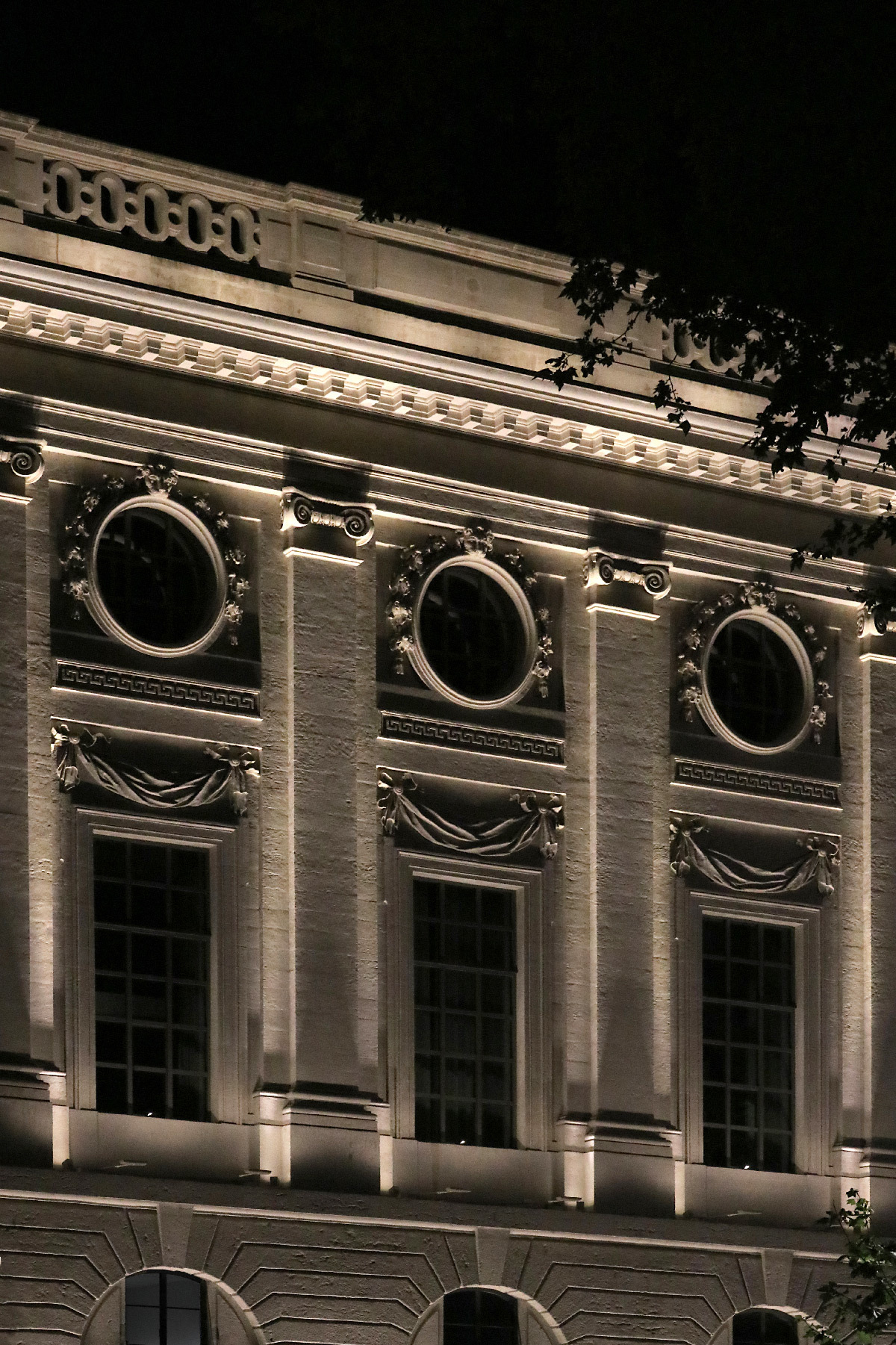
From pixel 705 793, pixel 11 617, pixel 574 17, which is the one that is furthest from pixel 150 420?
pixel 574 17

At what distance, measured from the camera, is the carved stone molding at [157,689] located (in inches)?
1298

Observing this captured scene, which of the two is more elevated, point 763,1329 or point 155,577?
point 155,577

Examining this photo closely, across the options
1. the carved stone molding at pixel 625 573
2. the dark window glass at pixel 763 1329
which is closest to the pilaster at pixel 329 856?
the carved stone molding at pixel 625 573

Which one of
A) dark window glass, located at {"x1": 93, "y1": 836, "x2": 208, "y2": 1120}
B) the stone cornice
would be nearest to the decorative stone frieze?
the stone cornice

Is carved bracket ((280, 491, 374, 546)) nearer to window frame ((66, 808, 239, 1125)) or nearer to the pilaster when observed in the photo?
the pilaster

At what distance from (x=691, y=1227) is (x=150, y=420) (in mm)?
10181

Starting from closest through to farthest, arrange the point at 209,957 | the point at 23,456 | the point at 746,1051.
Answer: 1. the point at 23,456
2. the point at 209,957
3. the point at 746,1051

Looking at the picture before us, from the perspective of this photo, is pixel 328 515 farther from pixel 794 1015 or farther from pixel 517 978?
pixel 794 1015

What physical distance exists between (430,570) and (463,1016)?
15.4 ft

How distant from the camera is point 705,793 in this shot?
122 feet

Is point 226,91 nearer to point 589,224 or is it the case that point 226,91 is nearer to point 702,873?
point 702,873

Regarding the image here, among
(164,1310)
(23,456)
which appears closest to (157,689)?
(23,456)

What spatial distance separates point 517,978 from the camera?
3538 cm

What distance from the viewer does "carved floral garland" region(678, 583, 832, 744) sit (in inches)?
1467
